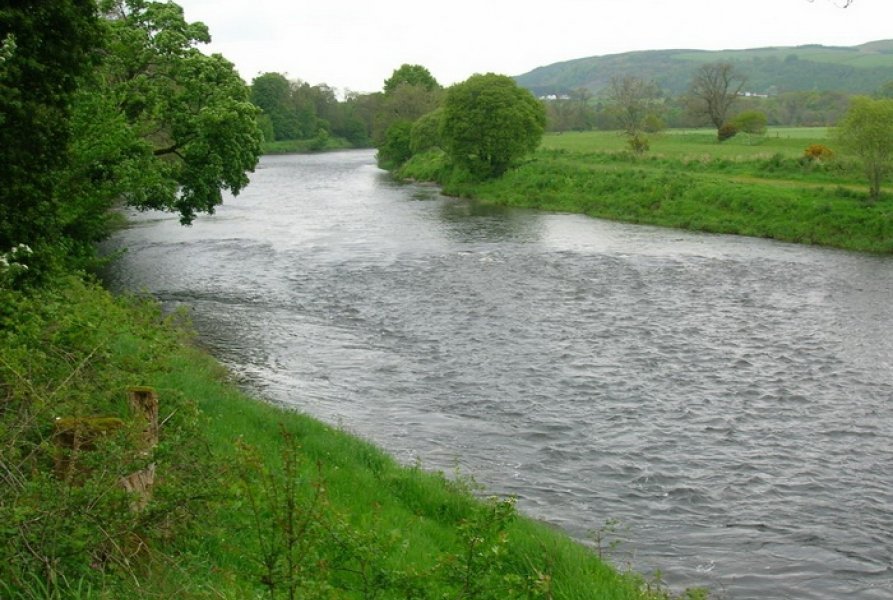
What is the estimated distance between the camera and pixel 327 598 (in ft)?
17.7

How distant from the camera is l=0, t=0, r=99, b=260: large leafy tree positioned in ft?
38.0

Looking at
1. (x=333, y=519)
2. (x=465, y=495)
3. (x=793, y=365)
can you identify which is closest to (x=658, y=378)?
(x=793, y=365)

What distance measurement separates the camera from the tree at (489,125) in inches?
2367

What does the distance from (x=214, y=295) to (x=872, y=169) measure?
29.1m

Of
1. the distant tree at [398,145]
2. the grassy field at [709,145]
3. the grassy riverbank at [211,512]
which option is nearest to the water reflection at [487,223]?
the grassy field at [709,145]

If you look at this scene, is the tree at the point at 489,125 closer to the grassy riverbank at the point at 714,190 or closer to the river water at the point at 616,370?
the grassy riverbank at the point at 714,190

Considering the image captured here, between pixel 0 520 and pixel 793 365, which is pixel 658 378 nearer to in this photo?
pixel 793 365

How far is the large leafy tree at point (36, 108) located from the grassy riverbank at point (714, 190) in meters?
31.5

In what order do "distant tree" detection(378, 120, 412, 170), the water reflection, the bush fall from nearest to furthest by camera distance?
the water reflection, the bush, "distant tree" detection(378, 120, 412, 170)

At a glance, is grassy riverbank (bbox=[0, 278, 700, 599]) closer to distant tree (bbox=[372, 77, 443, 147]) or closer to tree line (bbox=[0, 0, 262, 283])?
tree line (bbox=[0, 0, 262, 283])

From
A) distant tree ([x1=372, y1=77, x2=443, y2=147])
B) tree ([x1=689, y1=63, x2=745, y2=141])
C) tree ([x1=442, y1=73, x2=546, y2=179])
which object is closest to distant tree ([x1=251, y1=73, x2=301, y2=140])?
distant tree ([x1=372, y1=77, x2=443, y2=147])

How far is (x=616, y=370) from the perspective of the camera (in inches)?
765

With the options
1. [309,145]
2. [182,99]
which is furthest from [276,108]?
[182,99]

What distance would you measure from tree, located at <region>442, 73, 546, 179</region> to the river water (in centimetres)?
2216
